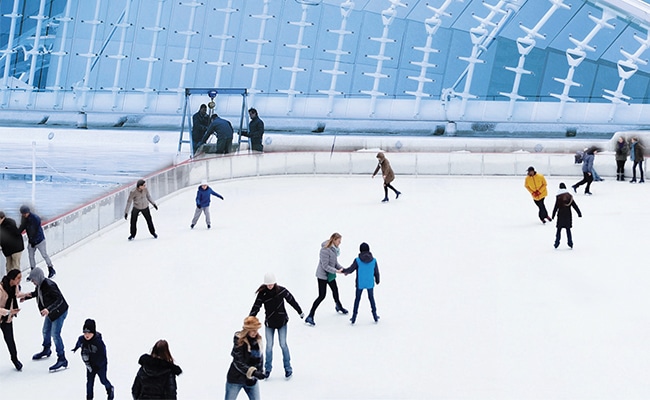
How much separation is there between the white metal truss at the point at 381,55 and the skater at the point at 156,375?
104 ft

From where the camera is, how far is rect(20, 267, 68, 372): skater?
32.1ft

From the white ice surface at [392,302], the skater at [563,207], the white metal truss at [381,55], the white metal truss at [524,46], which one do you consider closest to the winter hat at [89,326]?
the white ice surface at [392,302]

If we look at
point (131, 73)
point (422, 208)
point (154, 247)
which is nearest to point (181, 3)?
point (131, 73)

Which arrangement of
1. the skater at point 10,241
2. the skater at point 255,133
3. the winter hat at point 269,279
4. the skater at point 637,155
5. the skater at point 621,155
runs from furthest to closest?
the skater at point 255,133
the skater at point 637,155
the skater at point 621,155
the skater at point 10,241
the winter hat at point 269,279

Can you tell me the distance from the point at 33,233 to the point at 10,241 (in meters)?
0.77

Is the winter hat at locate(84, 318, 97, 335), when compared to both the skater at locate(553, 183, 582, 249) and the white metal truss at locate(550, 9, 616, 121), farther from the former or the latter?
the white metal truss at locate(550, 9, 616, 121)

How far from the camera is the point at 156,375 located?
24.7 ft

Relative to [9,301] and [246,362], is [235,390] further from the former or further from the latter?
[9,301]

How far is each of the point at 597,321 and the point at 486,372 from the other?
2.21 meters

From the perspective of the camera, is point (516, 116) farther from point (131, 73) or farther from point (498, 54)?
point (131, 73)

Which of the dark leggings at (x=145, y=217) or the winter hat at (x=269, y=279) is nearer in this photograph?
the winter hat at (x=269, y=279)

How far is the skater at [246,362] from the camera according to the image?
7969 mm

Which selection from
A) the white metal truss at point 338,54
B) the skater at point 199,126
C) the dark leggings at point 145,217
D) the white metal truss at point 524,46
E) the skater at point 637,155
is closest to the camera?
the dark leggings at point 145,217

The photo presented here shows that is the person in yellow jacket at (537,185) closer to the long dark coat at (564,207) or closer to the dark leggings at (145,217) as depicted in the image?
the long dark coat at (564,207)
